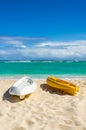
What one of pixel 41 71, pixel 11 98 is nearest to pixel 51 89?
pixel 11 98

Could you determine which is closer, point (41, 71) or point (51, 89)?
point (51, 89)

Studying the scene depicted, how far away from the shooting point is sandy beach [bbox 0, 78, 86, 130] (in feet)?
21.0

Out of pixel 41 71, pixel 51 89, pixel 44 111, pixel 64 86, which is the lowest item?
pixel 44 111

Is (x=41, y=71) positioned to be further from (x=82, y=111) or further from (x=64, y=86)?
(x=82, y=111)

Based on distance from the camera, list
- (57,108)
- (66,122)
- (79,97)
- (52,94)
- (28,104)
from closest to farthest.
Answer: (66,122), (57,108), (28,104), (79,97), (52,94)

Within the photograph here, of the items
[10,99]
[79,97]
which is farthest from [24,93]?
[79,97]

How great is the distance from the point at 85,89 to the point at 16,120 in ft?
16.1

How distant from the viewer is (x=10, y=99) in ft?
29.8

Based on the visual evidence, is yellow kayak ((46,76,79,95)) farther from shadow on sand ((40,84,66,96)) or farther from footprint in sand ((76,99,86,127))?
footprint in sand ((76,99,86,127))

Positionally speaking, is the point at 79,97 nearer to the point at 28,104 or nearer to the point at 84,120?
the point at 28,104

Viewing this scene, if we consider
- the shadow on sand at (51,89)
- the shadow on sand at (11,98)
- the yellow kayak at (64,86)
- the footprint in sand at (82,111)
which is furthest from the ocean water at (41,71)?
the footprint in sand at (82,111)

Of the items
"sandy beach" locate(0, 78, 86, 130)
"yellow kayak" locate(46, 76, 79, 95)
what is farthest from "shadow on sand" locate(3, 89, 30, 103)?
Result: "yellow kayak" locate(46, 76, 79, 95)

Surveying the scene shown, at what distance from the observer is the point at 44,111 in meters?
7.76

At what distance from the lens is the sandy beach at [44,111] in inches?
252
